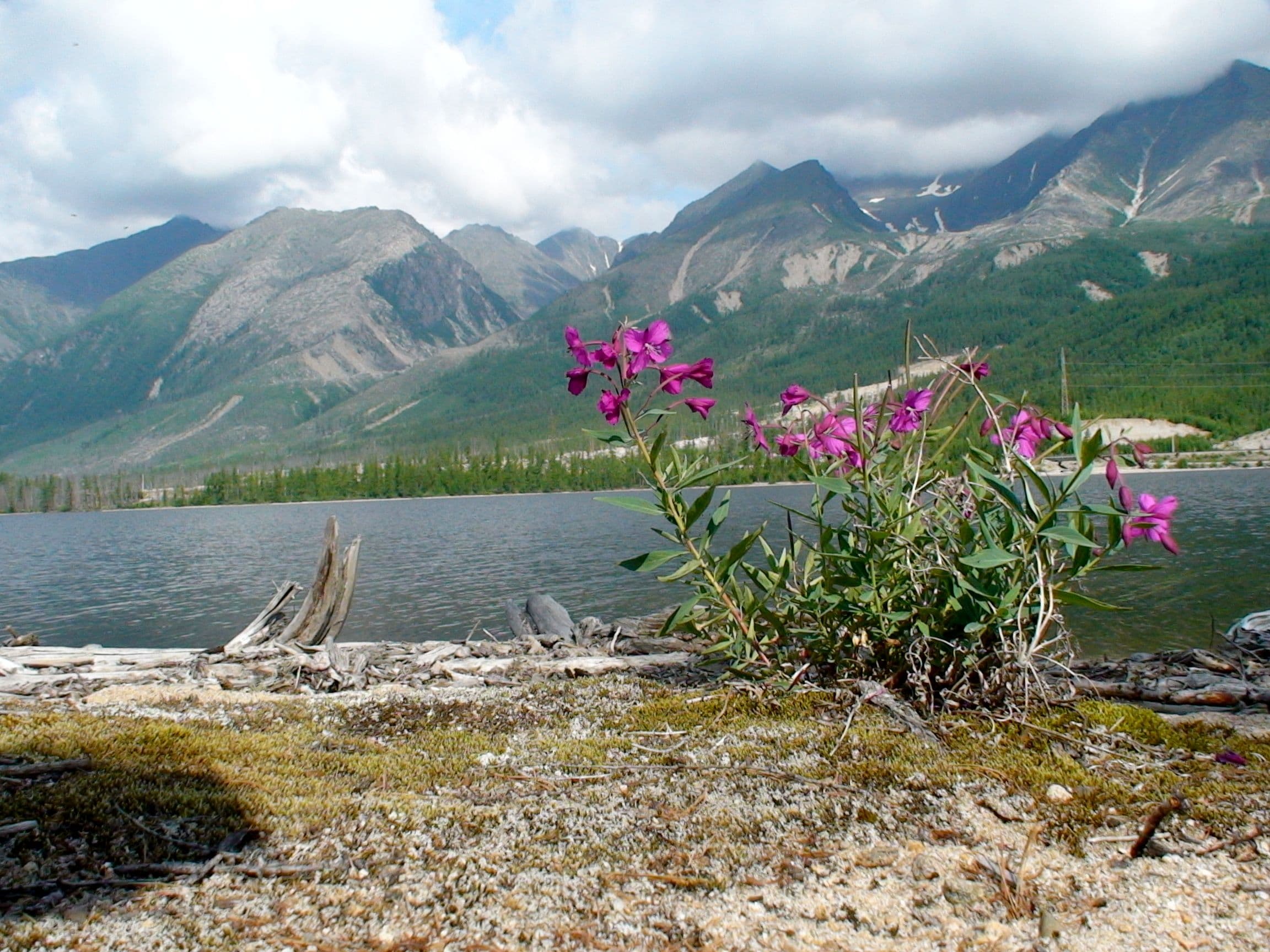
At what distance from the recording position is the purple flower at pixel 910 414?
14.3ft

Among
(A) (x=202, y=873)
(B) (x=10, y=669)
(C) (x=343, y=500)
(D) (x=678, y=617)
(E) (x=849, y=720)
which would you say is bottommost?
(C) (x=343, y=500)

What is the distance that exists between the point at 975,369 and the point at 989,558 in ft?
4.14

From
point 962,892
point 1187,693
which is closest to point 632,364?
point 962,892

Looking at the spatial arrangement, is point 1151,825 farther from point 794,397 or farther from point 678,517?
point 794,397

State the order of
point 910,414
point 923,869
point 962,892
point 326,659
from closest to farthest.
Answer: point 962,892 < point 923,869 < point 910,414 < point 326,659

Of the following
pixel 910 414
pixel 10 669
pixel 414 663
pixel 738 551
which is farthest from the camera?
pixel 414 663

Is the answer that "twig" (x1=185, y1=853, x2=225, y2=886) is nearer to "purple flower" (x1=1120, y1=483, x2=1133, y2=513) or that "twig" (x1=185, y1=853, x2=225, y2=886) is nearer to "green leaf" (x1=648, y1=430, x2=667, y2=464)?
"green leaf" (x1=648, y1=430, x2=667, y2=464)

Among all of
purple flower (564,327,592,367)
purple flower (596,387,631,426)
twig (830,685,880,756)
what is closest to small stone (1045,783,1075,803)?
twig (830,685,880,756)

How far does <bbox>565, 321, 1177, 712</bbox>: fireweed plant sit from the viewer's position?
145 inches

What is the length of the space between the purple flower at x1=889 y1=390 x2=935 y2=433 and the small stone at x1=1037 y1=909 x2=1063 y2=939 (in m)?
2.68

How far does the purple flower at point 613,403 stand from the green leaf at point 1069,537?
203cm

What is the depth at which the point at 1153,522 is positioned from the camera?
140 inches

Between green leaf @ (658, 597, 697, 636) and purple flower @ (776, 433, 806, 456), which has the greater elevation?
purple flower @ (776, 433, 806, 456)

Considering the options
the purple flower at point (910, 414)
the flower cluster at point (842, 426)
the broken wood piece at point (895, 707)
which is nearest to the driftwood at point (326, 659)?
the broken wood piece at point (895, 707)
